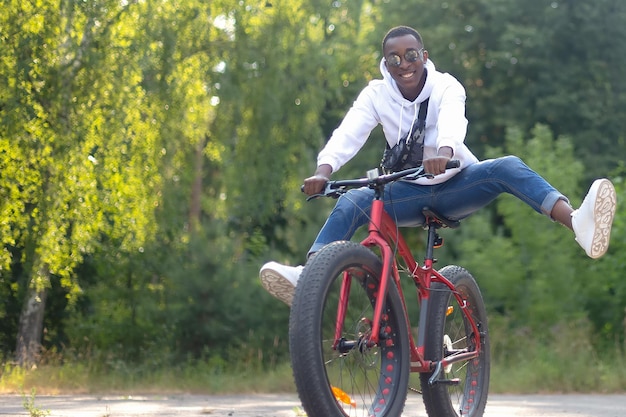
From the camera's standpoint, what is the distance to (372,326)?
16.4 feet

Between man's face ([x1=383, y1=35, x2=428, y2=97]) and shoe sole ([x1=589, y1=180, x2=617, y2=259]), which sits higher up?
man's face ([x1=383, y1=35, x2=428, y2=97])

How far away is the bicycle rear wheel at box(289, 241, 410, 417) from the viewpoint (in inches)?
182

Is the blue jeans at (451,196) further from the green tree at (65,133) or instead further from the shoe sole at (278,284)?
the green tree at (65,133)

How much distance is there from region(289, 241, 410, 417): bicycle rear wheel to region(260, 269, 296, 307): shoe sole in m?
0.32

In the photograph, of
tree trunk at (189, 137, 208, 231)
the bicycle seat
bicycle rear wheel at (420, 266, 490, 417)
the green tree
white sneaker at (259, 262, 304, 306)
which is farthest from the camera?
tree trunk at (189, 137, 208, 231)

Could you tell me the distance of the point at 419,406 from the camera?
9.42 m

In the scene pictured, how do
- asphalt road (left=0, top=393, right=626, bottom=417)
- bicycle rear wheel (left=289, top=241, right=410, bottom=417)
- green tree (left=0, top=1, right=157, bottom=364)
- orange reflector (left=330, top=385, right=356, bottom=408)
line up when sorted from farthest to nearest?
green tree (left=0, top=1, right=157, bottom=364) → asphalt road (left=0, top=393, right=626, bottom=417) → orange reflector (left=330, top=385, right=356, bottom=408) → bicycle rear wheel (left=289, top=241, right=410, bottom=417)

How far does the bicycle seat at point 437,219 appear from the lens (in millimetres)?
5707

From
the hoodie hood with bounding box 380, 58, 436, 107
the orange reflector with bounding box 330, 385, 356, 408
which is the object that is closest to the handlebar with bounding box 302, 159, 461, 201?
the hoodie hood with bounding box 380, 58, 436, 107

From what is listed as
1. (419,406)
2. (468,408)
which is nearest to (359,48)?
(419,406)

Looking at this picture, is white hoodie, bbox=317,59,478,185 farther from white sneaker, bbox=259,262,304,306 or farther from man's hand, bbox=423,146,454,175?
white sneaker, bbox=259,262,304,306

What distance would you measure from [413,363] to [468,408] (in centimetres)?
101

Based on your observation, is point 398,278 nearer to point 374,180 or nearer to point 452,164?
point 374,180

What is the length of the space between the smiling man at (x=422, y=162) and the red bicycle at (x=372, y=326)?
15cm
